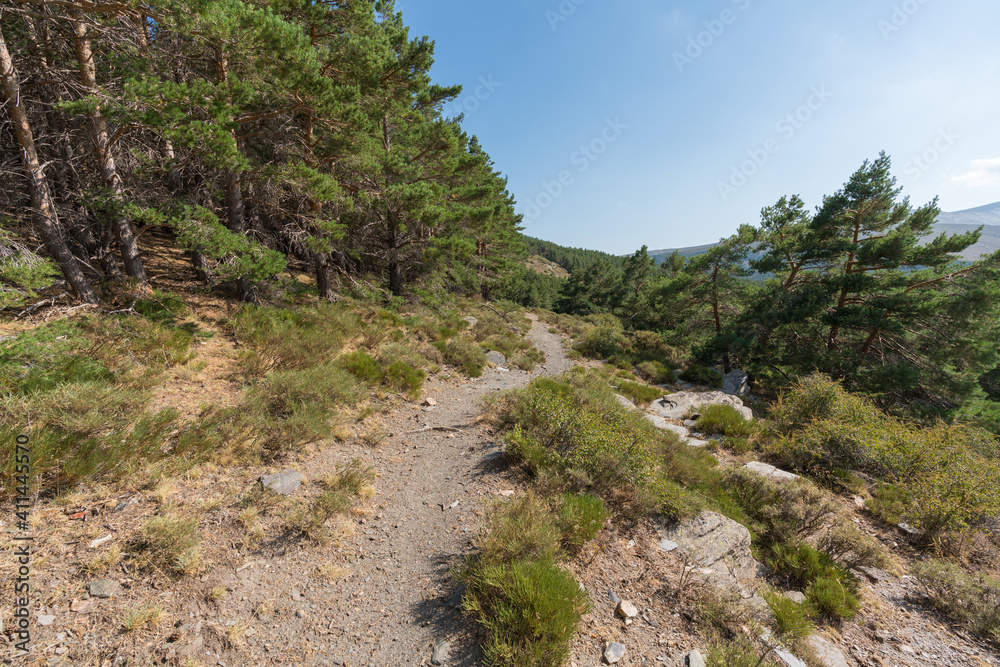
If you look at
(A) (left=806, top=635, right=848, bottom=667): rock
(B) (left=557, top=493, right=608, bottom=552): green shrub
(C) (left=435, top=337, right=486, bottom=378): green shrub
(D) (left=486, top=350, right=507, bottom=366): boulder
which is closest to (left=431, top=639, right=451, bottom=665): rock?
(B) (left=557, top=493, right=608, bottom=552): green shrub

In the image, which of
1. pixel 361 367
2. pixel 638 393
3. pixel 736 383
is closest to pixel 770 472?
pixel 638 393

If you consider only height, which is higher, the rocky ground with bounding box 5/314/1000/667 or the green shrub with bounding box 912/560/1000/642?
the rocky ground with bounding box 5/314/1000/667

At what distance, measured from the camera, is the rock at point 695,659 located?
2.79 meters

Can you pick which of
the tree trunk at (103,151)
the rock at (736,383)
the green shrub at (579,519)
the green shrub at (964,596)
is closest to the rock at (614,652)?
the green shrub at (579,519)

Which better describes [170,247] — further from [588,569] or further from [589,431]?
[588,569]

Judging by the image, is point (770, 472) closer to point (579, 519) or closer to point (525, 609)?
point (579, 519)

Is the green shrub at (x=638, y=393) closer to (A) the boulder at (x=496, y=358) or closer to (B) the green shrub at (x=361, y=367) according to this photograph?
(A) the boulder at (x=496, y=358)

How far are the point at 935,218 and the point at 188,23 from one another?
980 inches

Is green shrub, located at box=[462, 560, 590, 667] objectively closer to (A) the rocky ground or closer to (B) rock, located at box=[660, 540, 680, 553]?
(A) the rocky ground

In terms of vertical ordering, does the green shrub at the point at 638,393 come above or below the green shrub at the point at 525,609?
below

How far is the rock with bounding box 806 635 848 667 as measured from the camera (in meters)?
3.16

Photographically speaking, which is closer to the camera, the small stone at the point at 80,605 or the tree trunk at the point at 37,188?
the small stone at the point at 80,605

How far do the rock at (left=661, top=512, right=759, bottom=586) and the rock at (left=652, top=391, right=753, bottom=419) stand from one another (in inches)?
206

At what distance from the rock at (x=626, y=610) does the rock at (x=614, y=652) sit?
30 cm
